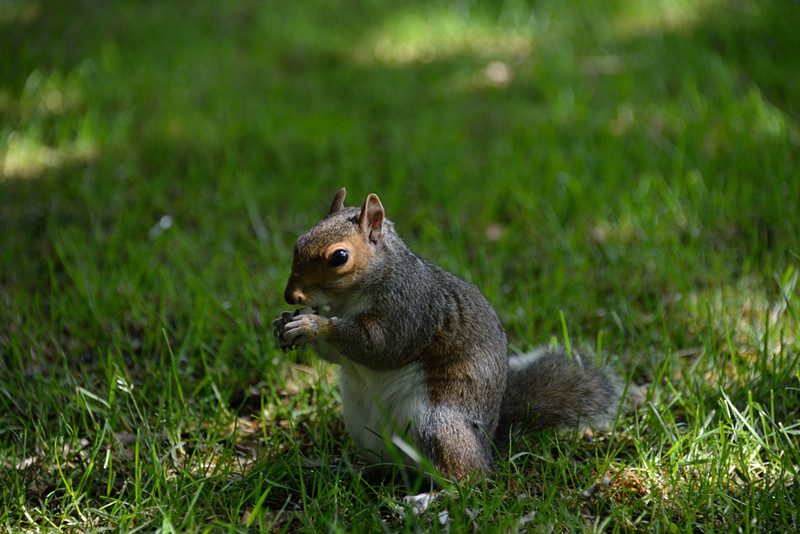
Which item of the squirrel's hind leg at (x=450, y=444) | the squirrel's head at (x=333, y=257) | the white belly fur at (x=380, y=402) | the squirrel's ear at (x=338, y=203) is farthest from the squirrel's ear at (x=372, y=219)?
the squirrel's hind leg at (x=450, y=444)

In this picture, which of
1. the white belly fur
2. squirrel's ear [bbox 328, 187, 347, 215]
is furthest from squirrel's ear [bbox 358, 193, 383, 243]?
the white belly fur

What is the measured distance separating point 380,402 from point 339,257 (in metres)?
0.37

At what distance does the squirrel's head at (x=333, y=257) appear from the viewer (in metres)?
1.75

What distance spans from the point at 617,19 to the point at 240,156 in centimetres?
261

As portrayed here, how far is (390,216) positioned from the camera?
3162mm

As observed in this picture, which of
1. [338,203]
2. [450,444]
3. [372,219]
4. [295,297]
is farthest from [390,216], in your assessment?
[450,444]

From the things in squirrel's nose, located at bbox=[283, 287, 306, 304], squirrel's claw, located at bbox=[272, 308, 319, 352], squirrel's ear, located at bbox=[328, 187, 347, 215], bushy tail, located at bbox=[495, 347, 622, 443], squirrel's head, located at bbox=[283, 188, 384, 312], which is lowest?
bushy tail, located at bbox=[495, 347, 622, 443]

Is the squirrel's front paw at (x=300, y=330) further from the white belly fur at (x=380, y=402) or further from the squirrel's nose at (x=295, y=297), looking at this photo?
the white belly fur at (x=380, y=402)

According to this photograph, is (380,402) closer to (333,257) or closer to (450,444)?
(450,444)

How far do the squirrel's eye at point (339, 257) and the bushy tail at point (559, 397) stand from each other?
0.57 metres

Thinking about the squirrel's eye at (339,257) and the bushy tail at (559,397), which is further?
the bushy tail at (559,397)

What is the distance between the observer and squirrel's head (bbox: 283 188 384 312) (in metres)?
1.75

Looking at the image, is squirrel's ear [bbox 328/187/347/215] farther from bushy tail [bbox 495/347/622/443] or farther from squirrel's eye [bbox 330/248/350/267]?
bushy tail [bbox 495/347/622/443]

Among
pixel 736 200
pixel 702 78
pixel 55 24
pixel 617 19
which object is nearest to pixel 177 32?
pixel 55 24
